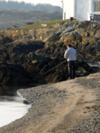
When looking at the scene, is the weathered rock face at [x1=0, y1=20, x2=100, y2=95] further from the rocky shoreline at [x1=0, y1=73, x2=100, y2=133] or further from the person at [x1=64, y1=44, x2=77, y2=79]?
the rocky shoreline at [x1=0, y1=73, x2=100, y2=133]

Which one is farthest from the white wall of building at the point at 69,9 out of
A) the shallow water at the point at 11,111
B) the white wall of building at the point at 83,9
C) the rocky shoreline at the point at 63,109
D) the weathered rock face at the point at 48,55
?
the shallow water at the point at 11,111

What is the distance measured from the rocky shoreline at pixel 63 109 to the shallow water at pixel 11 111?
1.21 feet

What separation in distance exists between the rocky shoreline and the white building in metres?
23.7

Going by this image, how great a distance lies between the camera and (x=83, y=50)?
143ft

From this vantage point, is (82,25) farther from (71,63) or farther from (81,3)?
(71,63)

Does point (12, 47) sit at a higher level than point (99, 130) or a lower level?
lower

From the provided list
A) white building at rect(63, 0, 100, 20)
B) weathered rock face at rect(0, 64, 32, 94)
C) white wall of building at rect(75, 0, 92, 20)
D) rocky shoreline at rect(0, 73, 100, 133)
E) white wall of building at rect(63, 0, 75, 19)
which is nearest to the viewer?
rocky shoreline at rect(0, 73, 100, 133)

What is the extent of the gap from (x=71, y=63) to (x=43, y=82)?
10.2 feet

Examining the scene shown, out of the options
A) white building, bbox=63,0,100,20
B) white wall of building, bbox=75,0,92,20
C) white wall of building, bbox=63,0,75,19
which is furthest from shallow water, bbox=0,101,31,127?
white wall of building, bbox=63,0,75,19

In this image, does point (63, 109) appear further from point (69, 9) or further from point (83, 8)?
point (69, 9)

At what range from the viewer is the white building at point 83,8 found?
51022 mm

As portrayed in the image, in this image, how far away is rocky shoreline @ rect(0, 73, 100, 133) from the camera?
1705 centimetres

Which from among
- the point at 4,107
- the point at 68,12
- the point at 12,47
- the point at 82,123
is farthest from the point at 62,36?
the point at 82,123

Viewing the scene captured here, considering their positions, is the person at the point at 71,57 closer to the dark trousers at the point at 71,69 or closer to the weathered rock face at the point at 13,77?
the dark trousers at the point at 71,69
